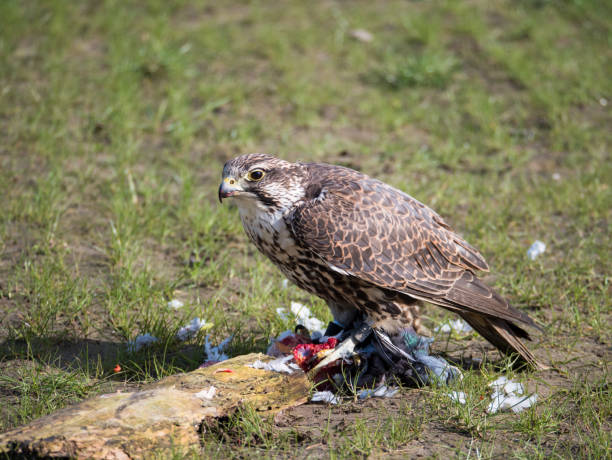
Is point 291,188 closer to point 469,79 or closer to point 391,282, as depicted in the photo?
point 391,282

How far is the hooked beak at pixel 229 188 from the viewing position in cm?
331

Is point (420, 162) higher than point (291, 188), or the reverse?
point (291, 188)

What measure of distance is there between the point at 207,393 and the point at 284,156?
11.1ft

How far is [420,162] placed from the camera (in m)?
5.93

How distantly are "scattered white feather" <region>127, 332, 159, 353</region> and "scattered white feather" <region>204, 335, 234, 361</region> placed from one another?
30cm

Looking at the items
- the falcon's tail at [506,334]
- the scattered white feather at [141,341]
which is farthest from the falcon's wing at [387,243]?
the scattered white feather at [141,341]

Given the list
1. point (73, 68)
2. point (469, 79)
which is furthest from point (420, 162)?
point (73, 68)

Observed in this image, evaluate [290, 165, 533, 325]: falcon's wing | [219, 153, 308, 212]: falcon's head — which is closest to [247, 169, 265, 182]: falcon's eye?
[219, 153, 308, 212]: falcon's head

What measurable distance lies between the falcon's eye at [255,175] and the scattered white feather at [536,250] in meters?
2.33

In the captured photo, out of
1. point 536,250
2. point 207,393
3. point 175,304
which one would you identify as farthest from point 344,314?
point 536,250

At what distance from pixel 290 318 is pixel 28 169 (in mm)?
2895

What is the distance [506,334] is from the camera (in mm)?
3494

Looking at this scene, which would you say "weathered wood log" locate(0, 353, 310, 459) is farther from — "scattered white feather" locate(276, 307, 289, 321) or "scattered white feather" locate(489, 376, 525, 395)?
"scattered white feather" locate(489, 376, 525, 395)

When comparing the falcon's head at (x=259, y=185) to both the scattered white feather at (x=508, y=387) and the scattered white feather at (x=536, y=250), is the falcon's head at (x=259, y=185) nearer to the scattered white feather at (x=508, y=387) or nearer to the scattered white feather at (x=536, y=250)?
the scattered white feather at (x=508, y=387)
